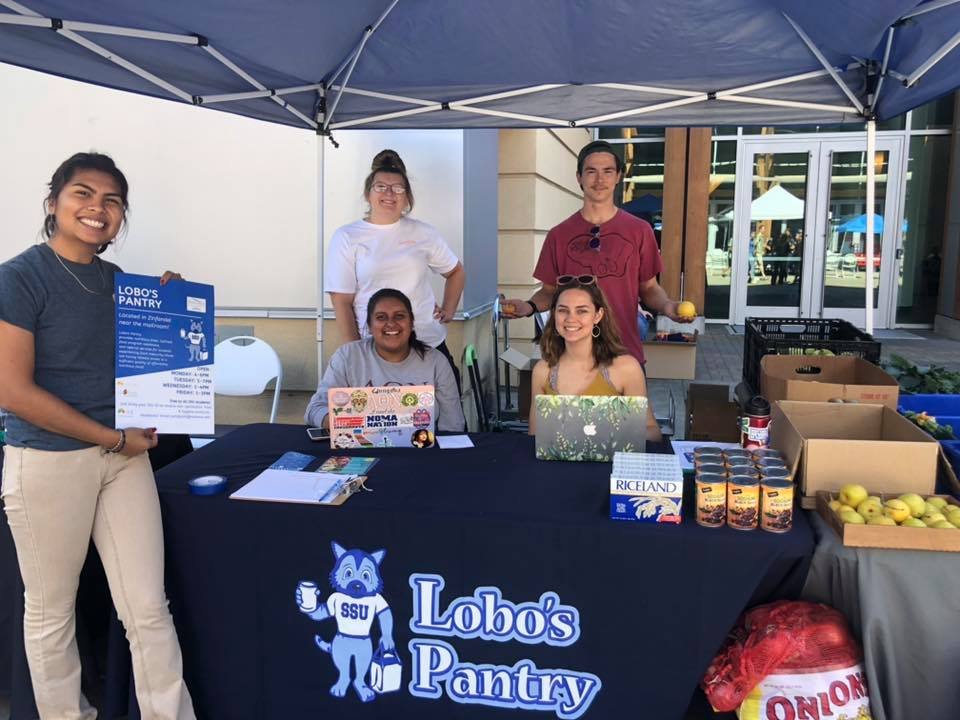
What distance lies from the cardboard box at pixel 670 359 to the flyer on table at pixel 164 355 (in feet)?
14.5

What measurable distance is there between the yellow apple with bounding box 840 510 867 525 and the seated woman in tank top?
0.86 metres

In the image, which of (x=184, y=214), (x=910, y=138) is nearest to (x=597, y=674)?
(x=184, y=214)

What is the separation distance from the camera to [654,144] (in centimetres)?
1031

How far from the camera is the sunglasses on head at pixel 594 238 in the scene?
327cm

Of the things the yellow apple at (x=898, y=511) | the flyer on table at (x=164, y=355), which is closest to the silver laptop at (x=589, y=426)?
the yellow apple at (x=898, y=511)

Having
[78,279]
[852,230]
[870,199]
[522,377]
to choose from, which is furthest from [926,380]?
[852,230]

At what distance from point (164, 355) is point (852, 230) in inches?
401

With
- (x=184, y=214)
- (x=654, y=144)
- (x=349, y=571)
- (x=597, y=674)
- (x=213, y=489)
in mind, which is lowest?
(x=597, y=674)

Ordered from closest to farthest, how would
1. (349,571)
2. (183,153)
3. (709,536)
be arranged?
(709,536), (349,571), (183,153)

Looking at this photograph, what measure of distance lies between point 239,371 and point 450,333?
1326 millimetres

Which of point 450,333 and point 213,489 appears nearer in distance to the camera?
point 213,489

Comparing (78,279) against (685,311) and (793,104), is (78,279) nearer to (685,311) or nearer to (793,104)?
(685,311)

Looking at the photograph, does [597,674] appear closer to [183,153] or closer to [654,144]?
[183,153]

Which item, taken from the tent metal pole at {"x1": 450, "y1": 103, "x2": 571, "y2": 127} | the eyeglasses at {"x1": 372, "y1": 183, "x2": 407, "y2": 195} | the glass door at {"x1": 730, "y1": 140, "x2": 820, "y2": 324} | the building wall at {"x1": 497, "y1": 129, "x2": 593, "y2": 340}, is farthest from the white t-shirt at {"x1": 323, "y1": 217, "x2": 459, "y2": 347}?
the glass door at {"x1": 730, "y1": 140, "x2": 820, "y2": 324}
